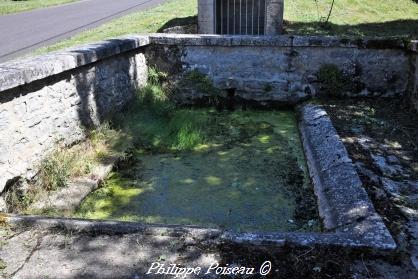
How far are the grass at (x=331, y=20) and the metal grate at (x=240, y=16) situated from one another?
2.37 feet

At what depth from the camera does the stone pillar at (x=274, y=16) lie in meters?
8.75

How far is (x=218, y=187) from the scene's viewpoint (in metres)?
4.79

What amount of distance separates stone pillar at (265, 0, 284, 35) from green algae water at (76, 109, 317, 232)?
270cm

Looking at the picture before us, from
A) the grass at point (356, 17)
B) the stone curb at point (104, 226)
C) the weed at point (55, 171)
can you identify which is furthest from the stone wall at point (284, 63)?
the stone curb at point (104, 226)

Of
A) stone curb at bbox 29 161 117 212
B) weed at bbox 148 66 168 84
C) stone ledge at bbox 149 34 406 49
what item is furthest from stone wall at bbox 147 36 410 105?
stone curb at bbox 29 161 117 212

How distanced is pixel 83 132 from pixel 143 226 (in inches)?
99.3

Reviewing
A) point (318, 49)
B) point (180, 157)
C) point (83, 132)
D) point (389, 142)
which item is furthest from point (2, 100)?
point (318, 49)

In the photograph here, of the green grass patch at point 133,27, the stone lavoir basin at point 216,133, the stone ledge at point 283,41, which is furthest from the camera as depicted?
the green grass patch at point 133,27

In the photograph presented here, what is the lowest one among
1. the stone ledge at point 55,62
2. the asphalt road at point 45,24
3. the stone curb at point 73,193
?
the stone curb at point 73,193

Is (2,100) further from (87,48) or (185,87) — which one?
(185,87)

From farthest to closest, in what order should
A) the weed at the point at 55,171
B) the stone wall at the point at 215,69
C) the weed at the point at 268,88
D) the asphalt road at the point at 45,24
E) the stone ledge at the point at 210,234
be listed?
the asphalt road at the point at 45,24, the weed at the point at 268,88, the stone wall at the point at 215,69, the weed at the point at 55,171, the stone ledge at the point at 210,234

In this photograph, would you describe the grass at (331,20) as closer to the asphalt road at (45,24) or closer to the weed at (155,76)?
the asphalt road at (45,24)

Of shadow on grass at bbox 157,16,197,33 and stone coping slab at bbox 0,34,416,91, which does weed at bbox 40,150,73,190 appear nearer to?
stone coping slab at bbox 0,34,416,91

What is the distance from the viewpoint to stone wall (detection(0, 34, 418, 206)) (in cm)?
502
